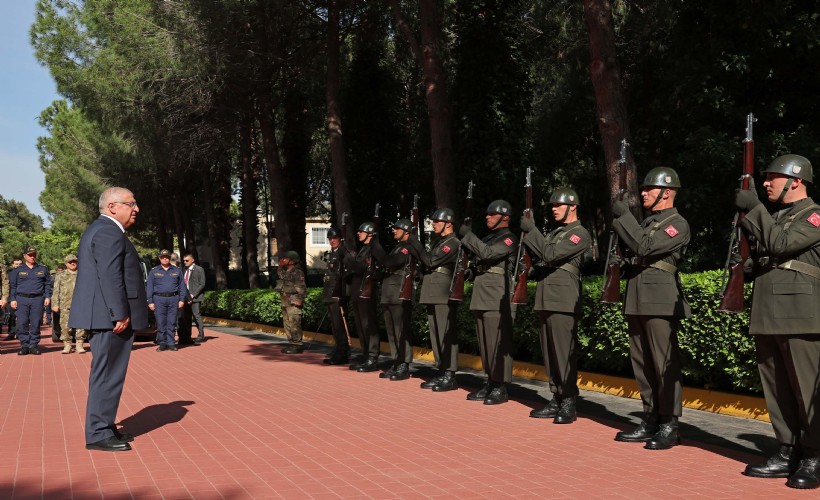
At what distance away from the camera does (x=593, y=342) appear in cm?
1090

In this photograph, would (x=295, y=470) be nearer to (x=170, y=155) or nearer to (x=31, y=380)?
(x=31, y=380)

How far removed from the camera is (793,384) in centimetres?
609

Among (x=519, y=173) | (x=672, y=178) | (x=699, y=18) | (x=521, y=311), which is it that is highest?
(x=699, y=18)

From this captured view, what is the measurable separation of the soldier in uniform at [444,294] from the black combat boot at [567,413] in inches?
99.1

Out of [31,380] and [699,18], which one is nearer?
[31,380]

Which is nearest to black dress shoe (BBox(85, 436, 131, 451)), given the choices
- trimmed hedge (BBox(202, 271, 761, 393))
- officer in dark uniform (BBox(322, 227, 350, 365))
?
trimmed hedge (BBox(202, 271, 761, 393))

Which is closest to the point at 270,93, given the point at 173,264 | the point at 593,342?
the point at 173,264

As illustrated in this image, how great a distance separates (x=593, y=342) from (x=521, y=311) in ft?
5.47

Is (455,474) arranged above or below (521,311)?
below

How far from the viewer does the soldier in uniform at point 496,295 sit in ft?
32.2

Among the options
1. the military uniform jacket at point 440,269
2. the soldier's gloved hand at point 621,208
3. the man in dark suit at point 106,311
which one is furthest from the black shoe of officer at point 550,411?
the man in dark suit at point 106,311

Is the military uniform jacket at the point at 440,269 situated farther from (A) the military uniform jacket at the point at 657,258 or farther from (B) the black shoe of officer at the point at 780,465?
(B) the black shoe of officer at the point at 780,465

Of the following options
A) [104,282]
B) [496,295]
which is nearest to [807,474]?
[496,295]

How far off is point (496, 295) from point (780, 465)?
418 centimetres
